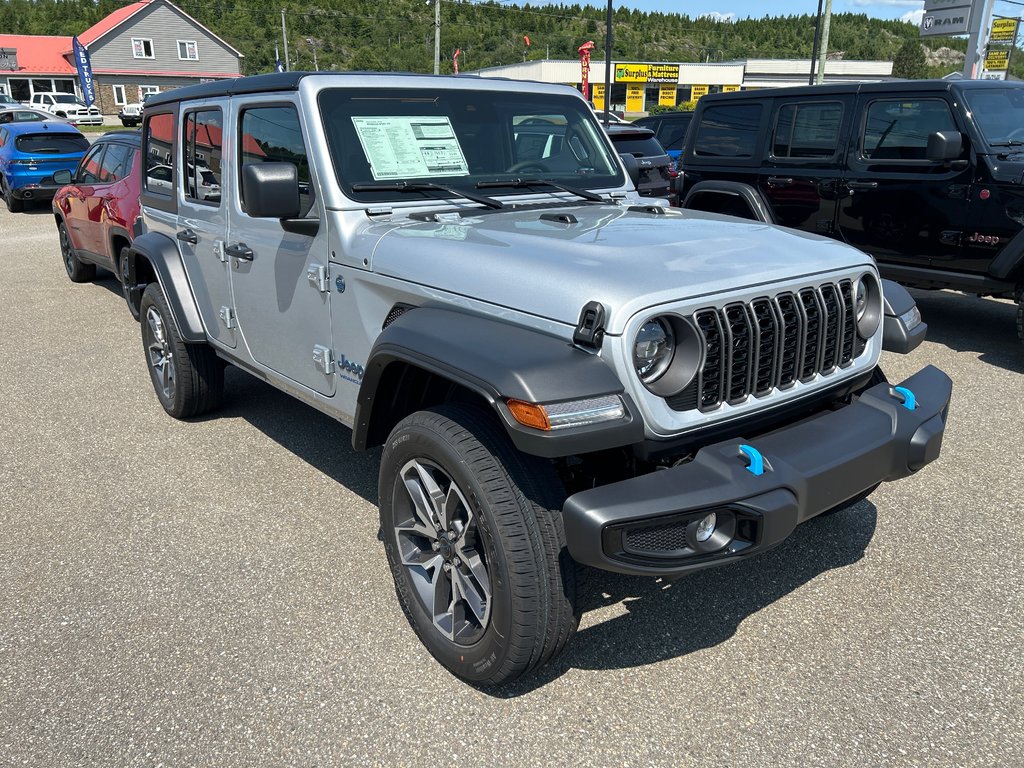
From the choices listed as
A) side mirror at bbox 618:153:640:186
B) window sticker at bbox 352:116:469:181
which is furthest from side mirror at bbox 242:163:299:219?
side mirror at bbox 618:153:640:186

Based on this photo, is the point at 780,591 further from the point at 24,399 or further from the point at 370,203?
the point at 24,399

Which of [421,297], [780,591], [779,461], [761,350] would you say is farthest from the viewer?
[780,591]

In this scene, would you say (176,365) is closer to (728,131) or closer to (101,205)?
Result: (101,205)

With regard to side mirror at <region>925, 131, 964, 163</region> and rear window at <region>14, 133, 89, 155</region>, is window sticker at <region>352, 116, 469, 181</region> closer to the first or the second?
side mirror at <region>925, 131, 964, 163</region>

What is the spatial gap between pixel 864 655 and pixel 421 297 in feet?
6.60

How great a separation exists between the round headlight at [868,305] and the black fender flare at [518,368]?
120 centimetres

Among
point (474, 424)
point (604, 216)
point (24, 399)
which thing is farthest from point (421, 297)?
point (24, 399)

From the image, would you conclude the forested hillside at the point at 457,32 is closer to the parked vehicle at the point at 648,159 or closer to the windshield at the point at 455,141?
the parked vehicle at the point at 648,159

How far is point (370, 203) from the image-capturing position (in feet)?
10.7

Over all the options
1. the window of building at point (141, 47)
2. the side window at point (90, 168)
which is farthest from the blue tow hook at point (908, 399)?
the window of building at point (141, 47)

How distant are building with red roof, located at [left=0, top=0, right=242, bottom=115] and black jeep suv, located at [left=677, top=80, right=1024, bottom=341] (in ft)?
202

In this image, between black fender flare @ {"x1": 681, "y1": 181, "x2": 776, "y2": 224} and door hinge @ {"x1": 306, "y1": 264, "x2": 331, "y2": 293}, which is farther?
→ black fender flare @ {"x1": 681, "y1": 181, "x2": 776, "y2": 224}

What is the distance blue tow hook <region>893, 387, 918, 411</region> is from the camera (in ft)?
9.20

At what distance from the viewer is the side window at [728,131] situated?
7840 millimetres
